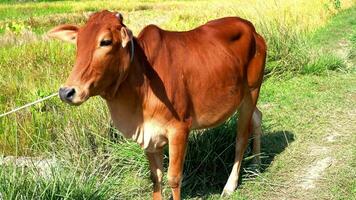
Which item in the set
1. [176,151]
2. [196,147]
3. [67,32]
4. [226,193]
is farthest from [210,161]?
[67,32]

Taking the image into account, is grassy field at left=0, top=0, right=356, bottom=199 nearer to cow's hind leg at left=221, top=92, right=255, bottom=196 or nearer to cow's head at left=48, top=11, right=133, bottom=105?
cow's hind leg at left=221, top=92, right=255, bottom=196

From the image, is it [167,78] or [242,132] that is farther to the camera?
[242,132]

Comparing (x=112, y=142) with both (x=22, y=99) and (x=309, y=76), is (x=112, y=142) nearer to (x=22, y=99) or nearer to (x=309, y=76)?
(x=22, y=99)

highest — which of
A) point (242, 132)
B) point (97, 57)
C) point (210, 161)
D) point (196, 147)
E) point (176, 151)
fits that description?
point (97, 57)

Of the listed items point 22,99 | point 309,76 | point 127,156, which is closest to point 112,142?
point 127,156

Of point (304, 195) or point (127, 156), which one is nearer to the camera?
point (304, 195)

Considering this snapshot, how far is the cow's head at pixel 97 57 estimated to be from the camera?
326 centimetres

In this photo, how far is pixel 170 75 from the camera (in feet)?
12.6

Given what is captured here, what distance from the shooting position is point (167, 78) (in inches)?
151

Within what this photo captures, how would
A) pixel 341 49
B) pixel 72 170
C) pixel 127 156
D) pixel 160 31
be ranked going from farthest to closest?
1. pixel 341 49
2. pixel 127 156
3. pixel 72 170
4. pixel 160 31

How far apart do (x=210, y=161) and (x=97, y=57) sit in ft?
6.44

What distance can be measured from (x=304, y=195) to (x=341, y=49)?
6.15 m

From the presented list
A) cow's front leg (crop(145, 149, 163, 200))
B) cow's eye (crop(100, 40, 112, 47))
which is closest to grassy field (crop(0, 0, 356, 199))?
Answer: cow's front leg (crop(145, 149, 163, 200))

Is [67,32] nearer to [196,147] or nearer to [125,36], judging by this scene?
[125,36]
